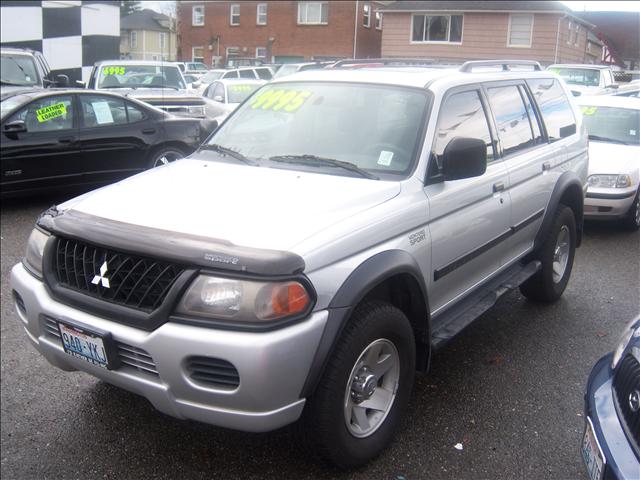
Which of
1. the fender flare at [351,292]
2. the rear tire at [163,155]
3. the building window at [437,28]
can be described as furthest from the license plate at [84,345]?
the building window at [437,28]

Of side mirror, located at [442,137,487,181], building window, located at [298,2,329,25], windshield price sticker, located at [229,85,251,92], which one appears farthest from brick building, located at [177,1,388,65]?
side mirror, located at [442,137,487,181]

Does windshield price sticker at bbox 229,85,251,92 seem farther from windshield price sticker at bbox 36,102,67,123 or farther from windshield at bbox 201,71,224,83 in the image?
windshield at bbox 201,71,224,83

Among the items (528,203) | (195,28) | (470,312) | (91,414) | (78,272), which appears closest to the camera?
(78,272)

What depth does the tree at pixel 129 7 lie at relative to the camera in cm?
6123

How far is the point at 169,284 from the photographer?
2494 millimetres

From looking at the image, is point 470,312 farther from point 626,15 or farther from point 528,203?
point 626,15

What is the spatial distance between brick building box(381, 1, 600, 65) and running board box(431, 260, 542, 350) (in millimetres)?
19124

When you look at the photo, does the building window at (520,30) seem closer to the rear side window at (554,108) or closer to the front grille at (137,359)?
the rear side window at (554,108)

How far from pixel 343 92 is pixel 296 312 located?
1.77 metres

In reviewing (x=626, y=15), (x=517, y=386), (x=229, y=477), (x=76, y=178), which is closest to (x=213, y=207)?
(x=229, y=477)

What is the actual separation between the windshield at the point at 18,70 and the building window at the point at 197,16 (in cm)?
3506

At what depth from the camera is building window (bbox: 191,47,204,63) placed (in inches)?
1725

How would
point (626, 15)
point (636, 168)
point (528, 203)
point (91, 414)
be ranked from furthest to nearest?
point (626, 15) < point (636, 168) < point (528, 203) < point (91, 414)

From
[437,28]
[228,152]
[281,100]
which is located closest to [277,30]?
[437,28]
